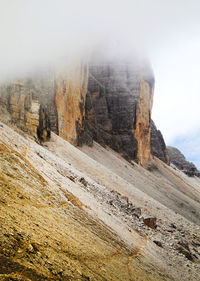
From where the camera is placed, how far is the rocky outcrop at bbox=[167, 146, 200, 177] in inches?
3150

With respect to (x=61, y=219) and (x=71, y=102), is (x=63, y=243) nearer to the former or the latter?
(x=61, y=219)

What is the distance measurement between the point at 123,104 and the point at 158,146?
2721 cm

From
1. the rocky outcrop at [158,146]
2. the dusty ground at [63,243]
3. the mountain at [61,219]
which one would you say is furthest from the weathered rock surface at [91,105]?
the rocky outcrop at [158,146]

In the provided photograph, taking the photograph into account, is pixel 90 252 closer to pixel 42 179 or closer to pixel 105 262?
pixel 105 262

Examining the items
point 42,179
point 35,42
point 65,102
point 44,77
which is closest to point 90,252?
point 42,179

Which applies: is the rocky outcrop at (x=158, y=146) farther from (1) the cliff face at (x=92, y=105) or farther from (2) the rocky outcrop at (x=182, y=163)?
(2) the rocky outcrop at (x=182, y=163)

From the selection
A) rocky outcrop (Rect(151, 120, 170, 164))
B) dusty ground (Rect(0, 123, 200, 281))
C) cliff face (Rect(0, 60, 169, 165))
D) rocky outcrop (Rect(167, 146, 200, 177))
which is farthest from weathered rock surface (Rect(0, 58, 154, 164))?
rocky outcrop (Rect(167, 146, 200, 177))

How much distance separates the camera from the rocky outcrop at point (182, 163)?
8000 centimetres

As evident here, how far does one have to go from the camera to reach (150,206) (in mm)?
17250

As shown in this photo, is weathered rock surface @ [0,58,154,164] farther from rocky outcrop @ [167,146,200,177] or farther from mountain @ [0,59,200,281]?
rocky outcrop @ [167,146,200,177]

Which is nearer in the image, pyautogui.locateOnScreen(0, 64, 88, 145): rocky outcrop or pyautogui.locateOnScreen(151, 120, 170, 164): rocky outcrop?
pyautogui.locateOnScreen(0, 64, 88, 145): rocky outcrop

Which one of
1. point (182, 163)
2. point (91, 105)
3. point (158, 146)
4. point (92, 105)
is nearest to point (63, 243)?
point (91, 105)

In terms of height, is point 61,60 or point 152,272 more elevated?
point 61,60

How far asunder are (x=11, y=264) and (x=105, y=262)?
291 centimetres
